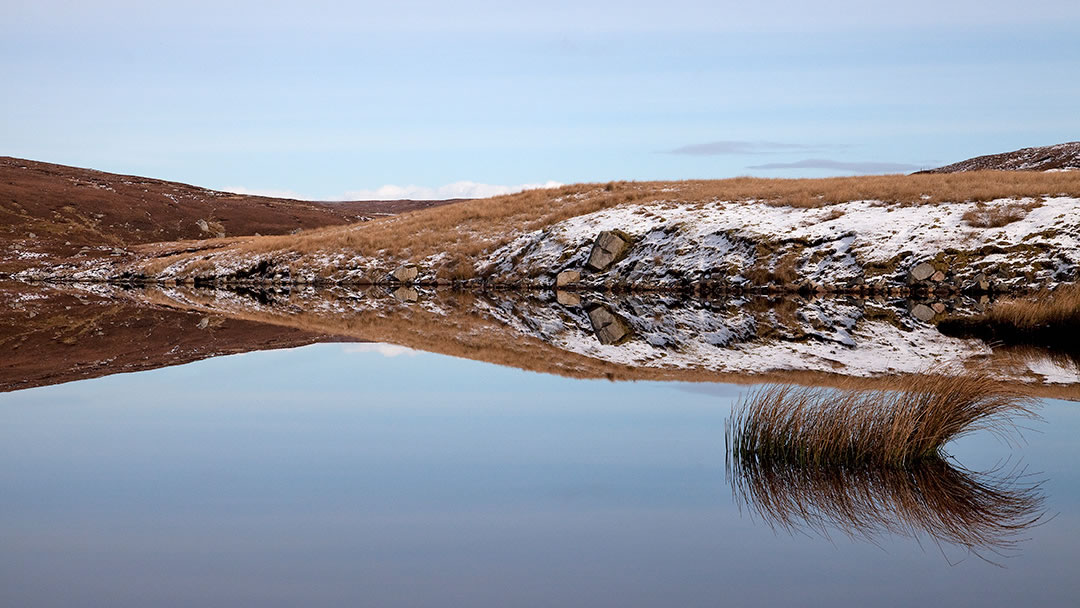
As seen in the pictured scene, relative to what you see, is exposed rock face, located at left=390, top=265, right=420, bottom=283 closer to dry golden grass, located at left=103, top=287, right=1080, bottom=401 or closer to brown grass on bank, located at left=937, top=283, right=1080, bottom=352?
dry golden grass, located at left=103, top=287, right=1080, bottom=401

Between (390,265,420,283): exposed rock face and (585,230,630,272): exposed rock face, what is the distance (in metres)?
10.5

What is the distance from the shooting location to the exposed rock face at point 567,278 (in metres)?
47.9

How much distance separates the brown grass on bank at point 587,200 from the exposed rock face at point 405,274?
4.08ft

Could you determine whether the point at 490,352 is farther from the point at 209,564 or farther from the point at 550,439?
the point at 209,564

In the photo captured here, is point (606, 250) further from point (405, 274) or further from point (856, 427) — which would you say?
point (856, 427)

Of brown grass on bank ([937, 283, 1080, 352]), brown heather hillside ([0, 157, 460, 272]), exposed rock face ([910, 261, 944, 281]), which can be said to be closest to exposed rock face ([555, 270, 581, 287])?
exposed rock face ([910, 261, 944, 281])

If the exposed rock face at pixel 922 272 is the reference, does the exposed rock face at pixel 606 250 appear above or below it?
above

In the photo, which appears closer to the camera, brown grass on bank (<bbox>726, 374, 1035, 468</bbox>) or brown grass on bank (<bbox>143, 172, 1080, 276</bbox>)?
brown grass on bank (<bbox>726, 374, 1035, 468</bbox>)

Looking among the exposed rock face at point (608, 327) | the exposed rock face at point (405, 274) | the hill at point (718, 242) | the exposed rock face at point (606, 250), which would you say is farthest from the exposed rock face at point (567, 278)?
the exposed rock face at point (608, 327)

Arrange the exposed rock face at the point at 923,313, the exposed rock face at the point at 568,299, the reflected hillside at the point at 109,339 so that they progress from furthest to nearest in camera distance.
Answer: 1. the exposed rock face at the point at 568,299
2. the exposed rock face at the point at 923,313
3. the reflected hillside at the point at 109,339

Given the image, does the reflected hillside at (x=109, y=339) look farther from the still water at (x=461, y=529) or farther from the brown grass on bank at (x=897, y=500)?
the brown grass on bank at (x=897, y=500)

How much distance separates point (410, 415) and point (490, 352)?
8.12 metres

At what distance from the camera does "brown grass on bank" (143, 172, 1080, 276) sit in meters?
47.8

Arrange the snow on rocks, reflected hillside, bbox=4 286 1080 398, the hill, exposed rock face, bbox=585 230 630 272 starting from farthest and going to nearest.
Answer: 1. exposed rock face, bbox=585 230 630 272
2. the hill
3. the snow on rocks
4. reflected hillside, bbox=4 286 1080 398
